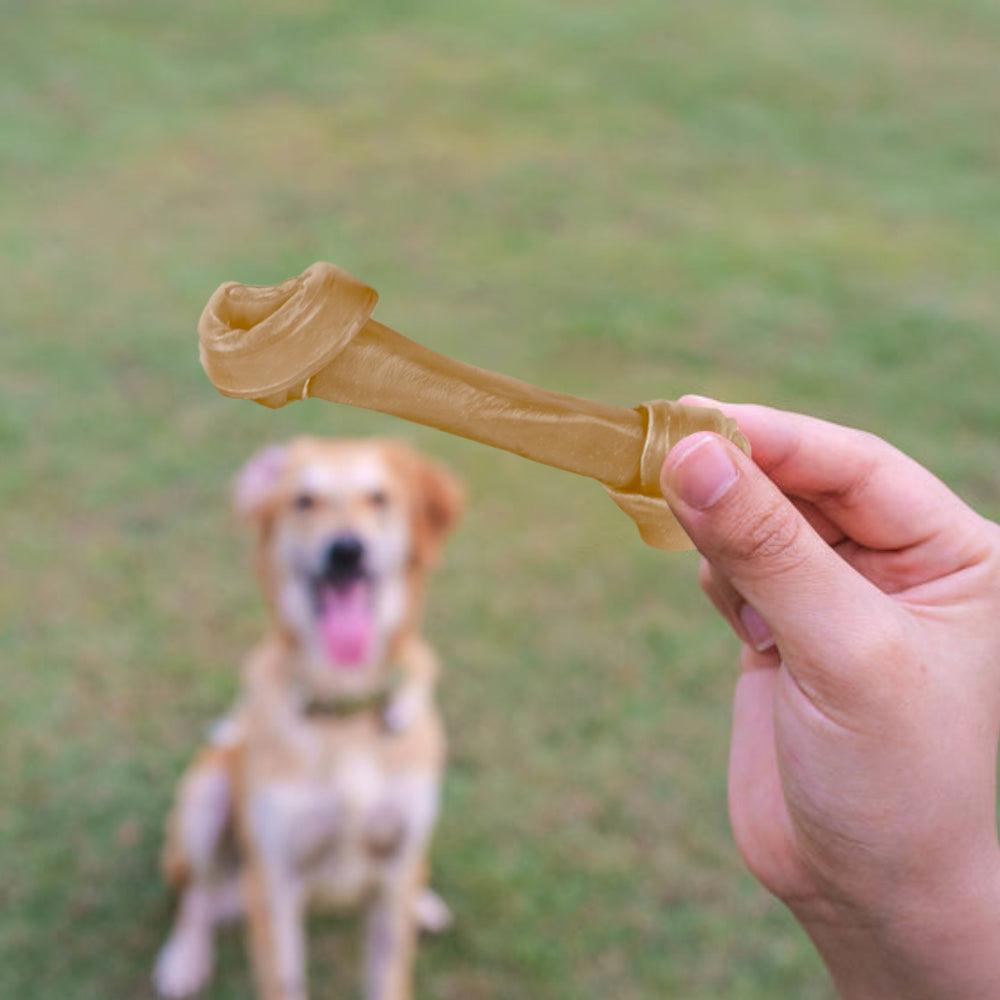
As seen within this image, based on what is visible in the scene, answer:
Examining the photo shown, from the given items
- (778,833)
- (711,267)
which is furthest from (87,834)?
(711,267)

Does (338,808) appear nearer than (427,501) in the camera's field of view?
Yes

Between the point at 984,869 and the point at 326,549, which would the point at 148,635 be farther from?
the point at 984,869

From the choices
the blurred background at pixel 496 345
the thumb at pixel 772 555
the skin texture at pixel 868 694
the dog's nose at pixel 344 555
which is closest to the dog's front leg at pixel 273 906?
the blurred background at pixel 496 345

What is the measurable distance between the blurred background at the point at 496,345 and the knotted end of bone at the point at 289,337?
2370mm

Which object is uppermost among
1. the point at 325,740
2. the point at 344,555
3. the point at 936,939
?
the point at 936,939

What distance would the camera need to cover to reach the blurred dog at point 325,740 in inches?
105

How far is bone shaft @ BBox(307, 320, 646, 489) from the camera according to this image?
103 centimetres

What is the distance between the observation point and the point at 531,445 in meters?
1.07

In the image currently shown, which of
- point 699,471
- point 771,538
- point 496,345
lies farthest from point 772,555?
point 496,345

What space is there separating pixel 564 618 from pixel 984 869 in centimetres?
280

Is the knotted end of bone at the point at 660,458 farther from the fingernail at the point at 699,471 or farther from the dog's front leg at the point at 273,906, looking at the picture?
the dog's front leg at the point at 273,906

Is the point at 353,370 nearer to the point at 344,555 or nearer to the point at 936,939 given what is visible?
the point at 936,939

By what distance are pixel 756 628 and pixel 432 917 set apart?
1790 mm

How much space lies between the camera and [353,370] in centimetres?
103
